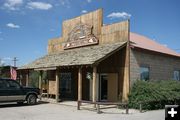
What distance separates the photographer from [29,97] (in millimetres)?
18797

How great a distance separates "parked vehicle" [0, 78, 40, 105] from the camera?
17.2 meters

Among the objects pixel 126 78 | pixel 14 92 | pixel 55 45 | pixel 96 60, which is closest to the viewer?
pixel 96 60

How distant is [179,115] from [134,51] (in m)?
17.7

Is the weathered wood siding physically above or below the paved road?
above

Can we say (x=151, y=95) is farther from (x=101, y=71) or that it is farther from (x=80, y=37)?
(x=80, y=37)

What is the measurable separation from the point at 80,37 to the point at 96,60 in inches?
260

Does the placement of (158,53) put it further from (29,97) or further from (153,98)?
(29,97)

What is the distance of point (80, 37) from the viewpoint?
2295 cm

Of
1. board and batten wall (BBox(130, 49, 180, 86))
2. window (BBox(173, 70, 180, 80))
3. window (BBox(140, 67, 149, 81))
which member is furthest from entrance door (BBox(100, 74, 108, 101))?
window (BBox(173, 70, 180, 80))

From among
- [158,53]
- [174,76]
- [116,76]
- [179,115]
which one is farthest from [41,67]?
[179,115]

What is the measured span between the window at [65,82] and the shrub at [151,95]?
8.09 m

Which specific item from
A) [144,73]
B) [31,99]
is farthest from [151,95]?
[31,99]

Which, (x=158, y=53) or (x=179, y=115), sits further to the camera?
(x=158, y=53)

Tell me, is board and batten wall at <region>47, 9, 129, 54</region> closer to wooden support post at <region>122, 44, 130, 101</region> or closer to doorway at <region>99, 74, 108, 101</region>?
wooden support post at <region>122, 44, 130, 101</region>
